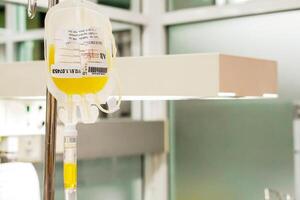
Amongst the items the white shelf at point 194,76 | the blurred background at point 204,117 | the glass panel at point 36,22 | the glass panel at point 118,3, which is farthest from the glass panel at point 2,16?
the white shelf at point 194,76

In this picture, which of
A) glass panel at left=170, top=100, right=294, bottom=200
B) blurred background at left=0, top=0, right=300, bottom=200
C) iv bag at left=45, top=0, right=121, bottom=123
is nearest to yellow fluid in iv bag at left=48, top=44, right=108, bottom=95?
iv bag at left=45, top=0, right=121, bottom=123

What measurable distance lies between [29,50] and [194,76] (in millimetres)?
1466

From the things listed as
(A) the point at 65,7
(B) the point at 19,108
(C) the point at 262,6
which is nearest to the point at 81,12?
(A) the point at 65,7

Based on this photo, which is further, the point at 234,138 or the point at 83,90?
the point at 234,138

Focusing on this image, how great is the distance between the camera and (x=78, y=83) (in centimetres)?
97

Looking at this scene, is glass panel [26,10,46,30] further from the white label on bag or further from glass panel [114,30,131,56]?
the white label on bag

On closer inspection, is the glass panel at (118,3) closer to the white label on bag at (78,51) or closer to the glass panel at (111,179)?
the glass panel at (111,179)

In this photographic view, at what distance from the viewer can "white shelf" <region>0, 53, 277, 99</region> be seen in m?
0.95

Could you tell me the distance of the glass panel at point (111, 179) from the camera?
2.55 meters

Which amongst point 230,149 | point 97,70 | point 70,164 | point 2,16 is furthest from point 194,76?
point 230,149

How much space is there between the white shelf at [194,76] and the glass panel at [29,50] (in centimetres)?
119

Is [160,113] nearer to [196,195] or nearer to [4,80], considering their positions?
[196,195]

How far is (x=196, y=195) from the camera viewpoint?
2.68 m

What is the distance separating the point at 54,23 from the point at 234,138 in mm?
1731
